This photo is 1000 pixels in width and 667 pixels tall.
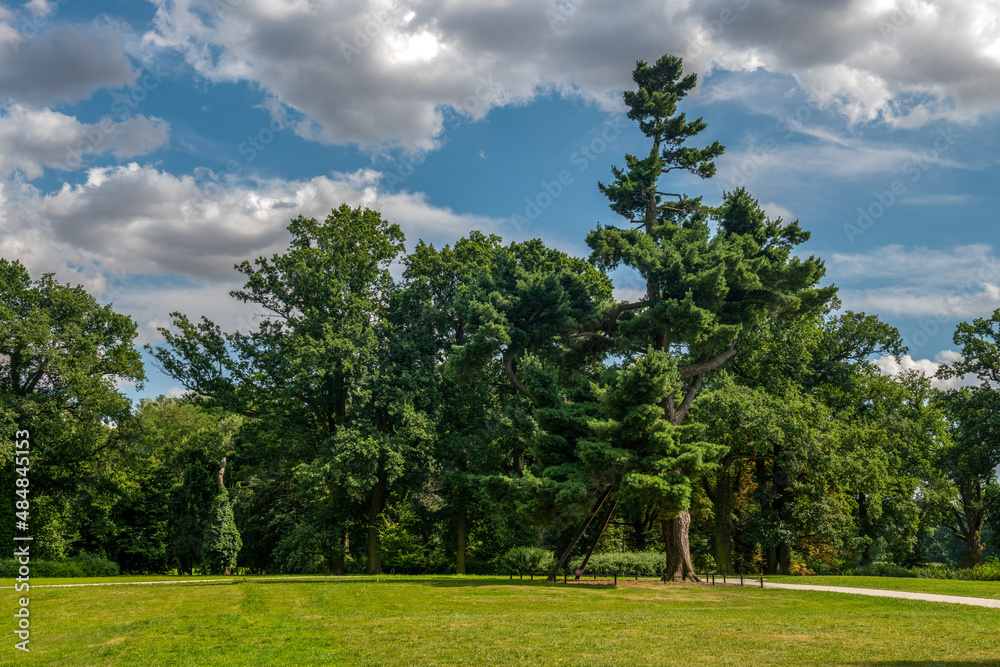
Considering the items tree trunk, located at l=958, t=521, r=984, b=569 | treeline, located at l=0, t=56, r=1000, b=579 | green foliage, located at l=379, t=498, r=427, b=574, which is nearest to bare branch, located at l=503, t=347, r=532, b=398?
treeline, located at l=0, t=56, r=1000, b=579

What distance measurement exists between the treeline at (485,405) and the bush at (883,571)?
1.30m

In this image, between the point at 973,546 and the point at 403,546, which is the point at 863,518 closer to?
the point at 973,546

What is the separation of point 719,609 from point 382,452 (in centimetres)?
2038

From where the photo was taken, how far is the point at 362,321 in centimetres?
3691

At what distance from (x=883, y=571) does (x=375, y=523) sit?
2637 centimetres

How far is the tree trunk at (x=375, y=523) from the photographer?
36.0m

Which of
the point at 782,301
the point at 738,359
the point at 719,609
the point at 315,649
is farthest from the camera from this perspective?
the point at 738,359

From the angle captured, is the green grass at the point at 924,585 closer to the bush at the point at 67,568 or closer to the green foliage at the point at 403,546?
the green foliage at the point at 403,546

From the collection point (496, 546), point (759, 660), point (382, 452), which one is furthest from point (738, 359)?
point (759, 660)

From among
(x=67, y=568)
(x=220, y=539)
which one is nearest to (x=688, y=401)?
(x=220, y=539)

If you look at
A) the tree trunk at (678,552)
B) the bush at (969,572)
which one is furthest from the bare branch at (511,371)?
the bush at (969,572)

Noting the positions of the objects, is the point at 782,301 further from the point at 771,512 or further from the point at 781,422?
the point at 771,512

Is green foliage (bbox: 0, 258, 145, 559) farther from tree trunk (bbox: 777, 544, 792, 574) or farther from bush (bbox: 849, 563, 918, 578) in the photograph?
bush (bbox: 849, 563, 918, 578)

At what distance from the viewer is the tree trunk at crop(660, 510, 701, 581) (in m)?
26.6
